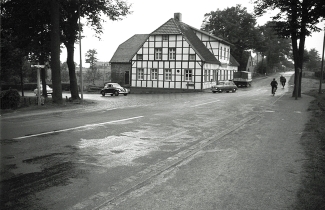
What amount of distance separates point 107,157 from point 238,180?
119 inches

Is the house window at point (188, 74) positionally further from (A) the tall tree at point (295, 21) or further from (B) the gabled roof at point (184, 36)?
(A) the tall tree at point (295, 21)

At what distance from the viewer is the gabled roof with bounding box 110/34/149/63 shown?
2175 inches

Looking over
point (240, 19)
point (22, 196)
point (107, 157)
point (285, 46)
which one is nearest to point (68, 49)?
point (107, 157)

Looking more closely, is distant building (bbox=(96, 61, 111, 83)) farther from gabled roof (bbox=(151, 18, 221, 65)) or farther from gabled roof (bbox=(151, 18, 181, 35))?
gabled roof (bbox=(151, 18, 221, 65))

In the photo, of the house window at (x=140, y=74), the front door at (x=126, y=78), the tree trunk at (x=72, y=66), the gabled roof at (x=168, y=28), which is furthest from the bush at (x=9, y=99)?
the front door at (x=126, y=78)

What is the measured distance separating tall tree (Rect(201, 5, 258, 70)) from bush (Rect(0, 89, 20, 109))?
5091 centimetres

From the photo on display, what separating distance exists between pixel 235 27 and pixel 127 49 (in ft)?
76.6

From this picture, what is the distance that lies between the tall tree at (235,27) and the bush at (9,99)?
Answer: 50910mm

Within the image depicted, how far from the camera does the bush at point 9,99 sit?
18.2 m

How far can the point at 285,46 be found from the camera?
10406 cm

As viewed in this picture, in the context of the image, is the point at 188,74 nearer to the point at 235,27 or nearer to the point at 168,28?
the point at 168,28

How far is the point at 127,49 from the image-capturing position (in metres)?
57.2

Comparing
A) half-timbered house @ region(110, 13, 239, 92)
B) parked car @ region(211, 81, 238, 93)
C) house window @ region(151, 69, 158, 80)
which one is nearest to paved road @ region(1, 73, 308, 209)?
parked car @ region(211, 81, 238, 93)

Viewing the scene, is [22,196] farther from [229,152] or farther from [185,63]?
[185,63]
